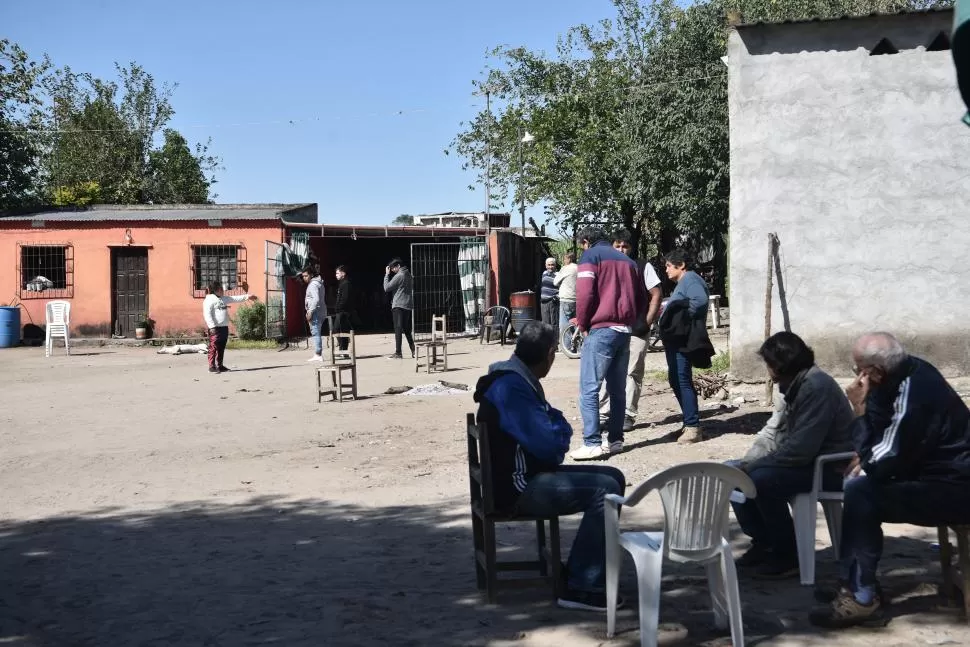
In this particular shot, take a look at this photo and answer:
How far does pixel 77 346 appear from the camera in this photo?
2606 cm

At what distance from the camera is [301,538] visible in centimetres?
646

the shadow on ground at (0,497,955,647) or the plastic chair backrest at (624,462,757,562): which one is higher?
the plastic chair backrest at (624,462,757,562)

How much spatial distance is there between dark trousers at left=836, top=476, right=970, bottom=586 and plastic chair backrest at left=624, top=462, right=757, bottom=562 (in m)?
0.55

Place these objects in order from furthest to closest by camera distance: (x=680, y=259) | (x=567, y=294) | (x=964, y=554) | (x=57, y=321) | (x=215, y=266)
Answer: (x=215, y=266)
(x=57, y=321)
(x=567, y=294)
(x=680, y=259)
(x=964, y=554)

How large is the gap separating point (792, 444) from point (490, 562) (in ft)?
5.24

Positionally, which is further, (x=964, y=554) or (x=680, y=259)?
(x=680, y=259)

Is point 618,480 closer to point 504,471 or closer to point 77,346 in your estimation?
point 504,471

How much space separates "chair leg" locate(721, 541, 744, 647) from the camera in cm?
414

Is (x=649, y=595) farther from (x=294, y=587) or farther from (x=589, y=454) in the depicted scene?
(x=589, y=454)

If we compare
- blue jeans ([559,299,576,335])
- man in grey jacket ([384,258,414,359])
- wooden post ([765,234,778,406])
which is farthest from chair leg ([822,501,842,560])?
man in grey jacket ([384,258,414,359])

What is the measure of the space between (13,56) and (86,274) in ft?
42.4

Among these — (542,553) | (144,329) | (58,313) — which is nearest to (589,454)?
(542,553)

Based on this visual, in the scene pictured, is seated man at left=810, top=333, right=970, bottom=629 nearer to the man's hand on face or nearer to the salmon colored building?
the man's hand on face

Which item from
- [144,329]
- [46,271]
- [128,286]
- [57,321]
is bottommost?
[144,329]
